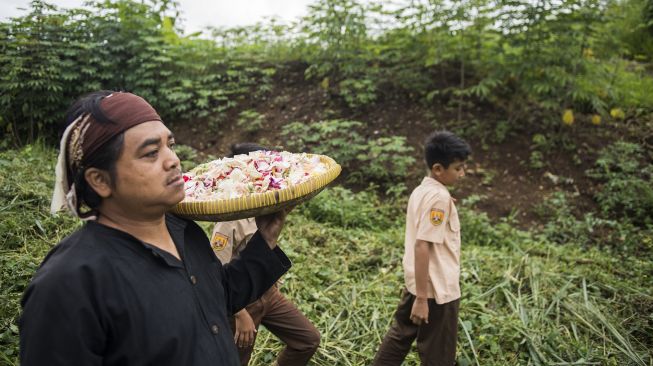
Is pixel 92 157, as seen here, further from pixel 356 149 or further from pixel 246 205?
pixel 356 149

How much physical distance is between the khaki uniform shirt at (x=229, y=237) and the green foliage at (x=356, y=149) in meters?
3.64

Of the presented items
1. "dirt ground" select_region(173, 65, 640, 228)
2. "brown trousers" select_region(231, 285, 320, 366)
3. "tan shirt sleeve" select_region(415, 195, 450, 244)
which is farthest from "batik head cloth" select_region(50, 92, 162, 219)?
"dirt ground" select_region(173, 65, 640, 228)

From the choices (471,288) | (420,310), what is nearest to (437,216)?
(420,310)

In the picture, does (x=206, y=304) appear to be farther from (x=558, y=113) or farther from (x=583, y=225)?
(x=558, y=113)

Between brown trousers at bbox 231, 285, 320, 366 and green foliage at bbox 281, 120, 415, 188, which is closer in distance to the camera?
brown trousers at bbox 231, 285, 320, 366

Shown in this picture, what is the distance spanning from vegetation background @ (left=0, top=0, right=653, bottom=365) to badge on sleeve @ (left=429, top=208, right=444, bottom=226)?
3.67 feet

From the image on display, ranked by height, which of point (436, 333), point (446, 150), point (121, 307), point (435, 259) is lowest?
point (436, 333)

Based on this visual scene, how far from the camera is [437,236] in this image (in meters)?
2.44

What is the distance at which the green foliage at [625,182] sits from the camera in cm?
509

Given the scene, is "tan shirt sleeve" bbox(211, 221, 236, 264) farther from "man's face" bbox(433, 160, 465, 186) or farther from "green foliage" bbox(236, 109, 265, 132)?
"green foliage" bbox(236, 109, 265, 132)

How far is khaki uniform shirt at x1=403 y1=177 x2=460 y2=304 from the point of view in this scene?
2445 millimetres

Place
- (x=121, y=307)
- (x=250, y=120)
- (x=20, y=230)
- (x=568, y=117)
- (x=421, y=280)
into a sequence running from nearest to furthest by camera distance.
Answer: (x=121, y=307) < (x=421, y=280) < (x=20, y=230) < (x=568, y=117) < (x=250, y=120)

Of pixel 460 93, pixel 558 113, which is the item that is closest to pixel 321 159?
pixel 460 93

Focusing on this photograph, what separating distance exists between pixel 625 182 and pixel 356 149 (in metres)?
3.36
